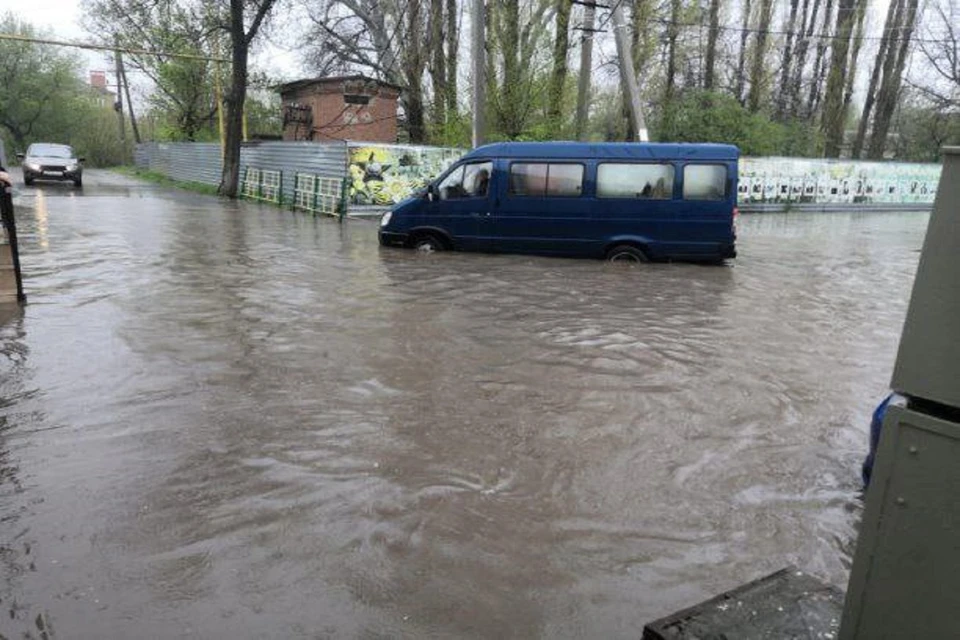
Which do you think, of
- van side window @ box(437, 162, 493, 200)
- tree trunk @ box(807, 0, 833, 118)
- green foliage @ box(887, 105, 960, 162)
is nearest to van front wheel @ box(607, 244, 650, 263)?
van side window @ box(437, 162, 493, 200)

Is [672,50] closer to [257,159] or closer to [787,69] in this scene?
[787,69]

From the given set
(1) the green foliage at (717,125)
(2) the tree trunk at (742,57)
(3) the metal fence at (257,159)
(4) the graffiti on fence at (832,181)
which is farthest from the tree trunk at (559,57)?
(2) the tree trunk at (742,57)

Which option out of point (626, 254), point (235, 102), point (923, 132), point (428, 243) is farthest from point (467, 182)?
point (923, 132)

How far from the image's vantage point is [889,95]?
125 feet

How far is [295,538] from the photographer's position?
3588 mm

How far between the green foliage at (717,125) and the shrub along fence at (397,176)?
1.45 metres

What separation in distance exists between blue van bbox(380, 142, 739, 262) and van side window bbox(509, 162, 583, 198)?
0.7 inches

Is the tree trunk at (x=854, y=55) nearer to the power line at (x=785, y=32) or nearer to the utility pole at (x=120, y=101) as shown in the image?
the power line at (x=785, y=32)

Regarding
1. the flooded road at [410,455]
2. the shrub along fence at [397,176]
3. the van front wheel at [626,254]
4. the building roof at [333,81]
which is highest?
the building roof at [333,81]

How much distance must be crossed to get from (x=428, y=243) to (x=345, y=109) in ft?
61.2

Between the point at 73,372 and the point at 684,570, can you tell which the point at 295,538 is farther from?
the point at 73,372

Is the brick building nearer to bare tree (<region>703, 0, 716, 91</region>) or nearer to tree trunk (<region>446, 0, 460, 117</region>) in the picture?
tree trunk (<region>446, 0, 460, 117</region>)

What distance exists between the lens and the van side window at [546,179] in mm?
12852

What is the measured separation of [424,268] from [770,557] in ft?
29.3
